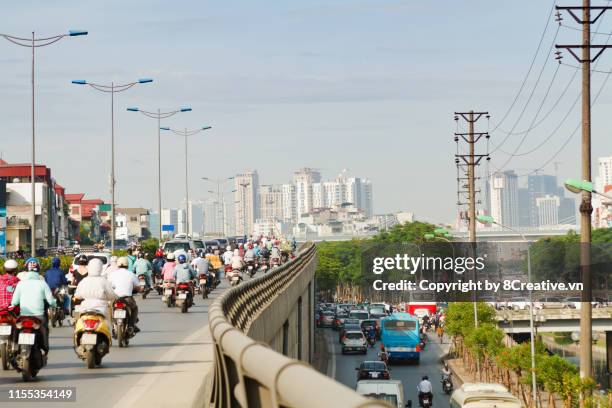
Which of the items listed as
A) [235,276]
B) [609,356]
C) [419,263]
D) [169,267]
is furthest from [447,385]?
[419,263]

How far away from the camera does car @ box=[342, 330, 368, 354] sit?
87.9 m

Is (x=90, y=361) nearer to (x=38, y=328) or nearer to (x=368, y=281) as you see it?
(x=38, y=328)

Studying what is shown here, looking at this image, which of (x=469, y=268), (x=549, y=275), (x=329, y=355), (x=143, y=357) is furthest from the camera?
(x=549, y=275)

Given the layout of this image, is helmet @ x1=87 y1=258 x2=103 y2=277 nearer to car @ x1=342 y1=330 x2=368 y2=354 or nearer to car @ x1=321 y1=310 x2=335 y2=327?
car @ x1=342 y1=330 x2=368 y2=354

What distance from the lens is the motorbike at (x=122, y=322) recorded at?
811 inches

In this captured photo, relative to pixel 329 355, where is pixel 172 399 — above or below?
above

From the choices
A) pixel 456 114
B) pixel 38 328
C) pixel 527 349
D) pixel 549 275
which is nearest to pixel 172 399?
pixel 38 328

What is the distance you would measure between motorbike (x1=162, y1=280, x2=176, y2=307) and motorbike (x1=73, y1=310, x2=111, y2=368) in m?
16.7

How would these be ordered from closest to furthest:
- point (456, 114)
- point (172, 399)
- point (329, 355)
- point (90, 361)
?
point (172, 399) → point (90, 361) → point (456, 114) → point (329, 355)

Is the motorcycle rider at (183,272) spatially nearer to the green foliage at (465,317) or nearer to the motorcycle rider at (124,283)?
the motorcycle rider at (124,283)

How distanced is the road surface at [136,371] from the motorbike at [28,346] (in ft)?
0.60

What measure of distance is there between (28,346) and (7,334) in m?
0.63

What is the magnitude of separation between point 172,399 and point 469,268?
272ft

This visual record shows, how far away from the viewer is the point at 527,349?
60.9m
